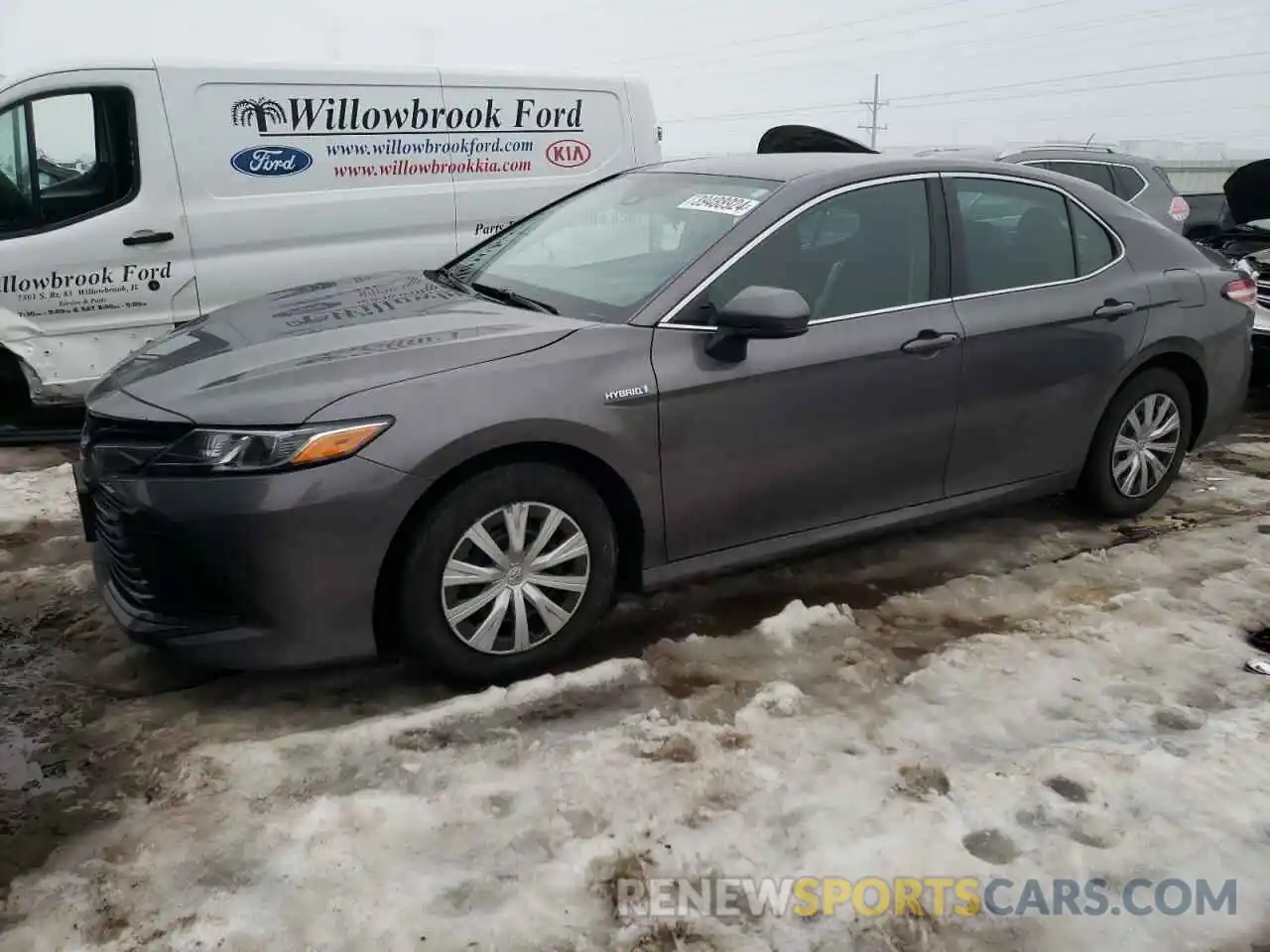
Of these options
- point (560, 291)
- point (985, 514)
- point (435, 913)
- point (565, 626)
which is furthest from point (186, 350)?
point (985, 514)

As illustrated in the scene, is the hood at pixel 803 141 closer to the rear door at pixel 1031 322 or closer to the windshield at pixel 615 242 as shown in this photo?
the rear door at pixel 1031 322

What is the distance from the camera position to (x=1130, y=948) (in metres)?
2.18

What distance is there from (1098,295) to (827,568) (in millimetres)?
1576

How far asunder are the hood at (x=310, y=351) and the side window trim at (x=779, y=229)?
0.34 metres

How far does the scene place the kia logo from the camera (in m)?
6.77

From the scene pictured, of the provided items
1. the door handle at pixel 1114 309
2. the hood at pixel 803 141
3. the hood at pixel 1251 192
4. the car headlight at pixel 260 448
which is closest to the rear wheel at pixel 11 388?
the car headlight at pixel 260 448

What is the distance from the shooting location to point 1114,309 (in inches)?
165

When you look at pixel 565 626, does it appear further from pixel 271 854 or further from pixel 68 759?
pixel 68 759

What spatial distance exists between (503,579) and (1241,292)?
373cm

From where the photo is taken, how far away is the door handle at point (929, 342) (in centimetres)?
365

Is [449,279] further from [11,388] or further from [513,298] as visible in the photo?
[11,388]

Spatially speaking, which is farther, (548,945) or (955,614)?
(955,614)

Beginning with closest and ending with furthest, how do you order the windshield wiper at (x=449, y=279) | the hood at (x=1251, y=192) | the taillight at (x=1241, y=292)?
the windshield wiper at (x=449, y=279) → the taillight at (x=1241, y=292) → the hood at (x=1251, y=192)

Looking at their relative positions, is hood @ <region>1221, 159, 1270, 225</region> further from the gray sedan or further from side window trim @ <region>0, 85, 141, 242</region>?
side window trim @ <region>0, 85, 141, 242</region>
